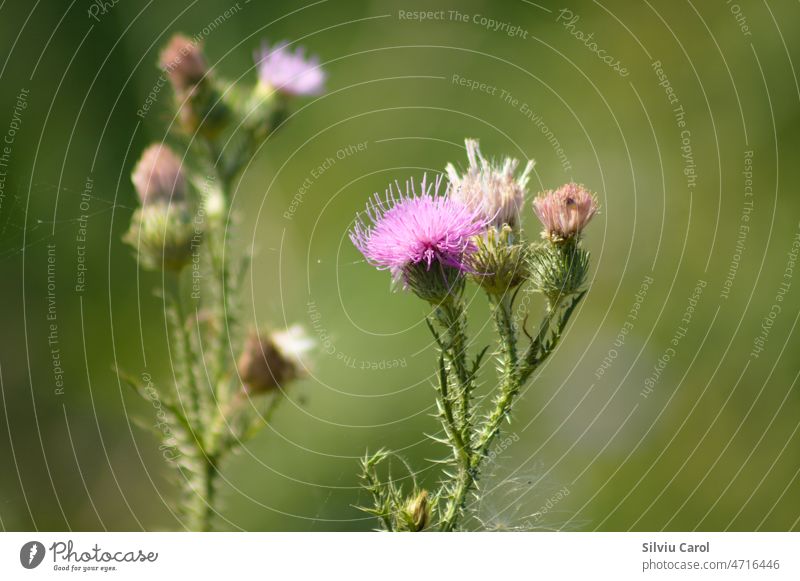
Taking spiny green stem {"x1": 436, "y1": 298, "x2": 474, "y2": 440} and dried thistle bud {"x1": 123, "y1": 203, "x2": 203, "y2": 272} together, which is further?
dried thistle bud {"x1": 123, "y1": 203, "x2": 203, "y2": 272}

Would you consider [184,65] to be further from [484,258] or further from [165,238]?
[484,258]

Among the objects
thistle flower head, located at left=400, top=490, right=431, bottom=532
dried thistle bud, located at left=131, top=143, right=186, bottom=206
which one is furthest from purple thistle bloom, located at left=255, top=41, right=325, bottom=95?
thistle flower head, located at left=400, top=490, right=431, bottom=532

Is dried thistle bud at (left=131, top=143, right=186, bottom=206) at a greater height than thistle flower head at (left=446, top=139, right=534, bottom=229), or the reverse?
dried thistle bud at (left=131, top=143, right=186, bottom=206)

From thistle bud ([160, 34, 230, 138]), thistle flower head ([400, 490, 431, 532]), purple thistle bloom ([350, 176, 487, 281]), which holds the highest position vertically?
thistle bud ([160, 34, 230, 138])

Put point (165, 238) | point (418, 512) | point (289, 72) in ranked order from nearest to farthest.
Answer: point (418, 512) → point (165, 238) → point (289, 72)

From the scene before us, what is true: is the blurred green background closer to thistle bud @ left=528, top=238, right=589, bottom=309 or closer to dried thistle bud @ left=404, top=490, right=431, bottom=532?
thistle bud @ left=528, top=238, right=589, bottom=309

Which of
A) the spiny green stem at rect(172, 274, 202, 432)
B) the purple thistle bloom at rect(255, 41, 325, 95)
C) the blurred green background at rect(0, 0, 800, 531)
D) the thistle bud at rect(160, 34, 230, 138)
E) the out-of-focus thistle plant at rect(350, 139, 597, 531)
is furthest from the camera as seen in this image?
the blurred green background at rect(0, 0, 800, 531)

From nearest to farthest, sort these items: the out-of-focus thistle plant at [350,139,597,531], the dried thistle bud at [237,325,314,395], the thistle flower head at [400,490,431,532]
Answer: the thistle flower head at [400,490,431,532], the out-of-focus thistle plant at [350,139,597,531], the dried thistle bud at [237,325,314,395]

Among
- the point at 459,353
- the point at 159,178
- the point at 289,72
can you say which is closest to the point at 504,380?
the point at 459,353
